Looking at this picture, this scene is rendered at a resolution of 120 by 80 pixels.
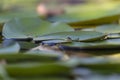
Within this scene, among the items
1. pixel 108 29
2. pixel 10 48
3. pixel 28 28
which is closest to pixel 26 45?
pixel 10 48

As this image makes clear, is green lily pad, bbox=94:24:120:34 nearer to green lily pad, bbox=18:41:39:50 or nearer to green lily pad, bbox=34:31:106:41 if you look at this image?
green lily pad, bbox=34:31:106:41

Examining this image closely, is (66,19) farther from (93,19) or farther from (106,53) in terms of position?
(106,53)

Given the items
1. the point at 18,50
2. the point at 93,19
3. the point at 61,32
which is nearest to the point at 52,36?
the point at 61,32

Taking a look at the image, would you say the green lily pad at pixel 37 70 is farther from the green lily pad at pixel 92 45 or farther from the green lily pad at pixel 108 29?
the green lily pad at pixel 108 29

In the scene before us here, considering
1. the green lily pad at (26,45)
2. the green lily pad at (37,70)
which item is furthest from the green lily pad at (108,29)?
the green lily pad at (37,70)

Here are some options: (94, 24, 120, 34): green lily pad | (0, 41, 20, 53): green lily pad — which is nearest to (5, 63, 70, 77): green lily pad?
(0, 41, 20, 53): green lily pad

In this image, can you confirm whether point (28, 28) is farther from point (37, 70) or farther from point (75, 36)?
point (37, 70)
